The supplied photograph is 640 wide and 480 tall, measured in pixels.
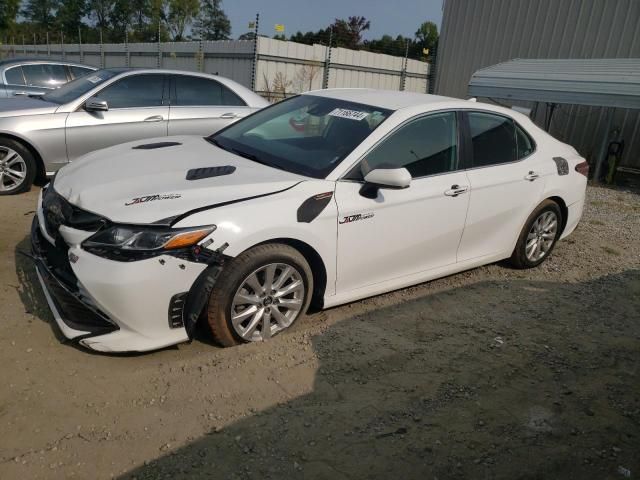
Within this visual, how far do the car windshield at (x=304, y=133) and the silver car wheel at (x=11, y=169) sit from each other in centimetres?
291

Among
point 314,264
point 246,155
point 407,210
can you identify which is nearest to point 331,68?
point 246,155

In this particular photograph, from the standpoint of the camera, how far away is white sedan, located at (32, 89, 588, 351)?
289 cm

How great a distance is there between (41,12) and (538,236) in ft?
212

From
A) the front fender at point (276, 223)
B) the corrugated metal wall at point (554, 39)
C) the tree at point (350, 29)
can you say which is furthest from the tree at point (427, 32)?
the front fender at point (276, 223)

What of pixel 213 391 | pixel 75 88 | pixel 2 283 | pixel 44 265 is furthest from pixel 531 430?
pixel 75 88

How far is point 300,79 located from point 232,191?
13828 millimetres

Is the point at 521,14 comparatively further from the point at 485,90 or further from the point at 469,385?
the point at 469,385

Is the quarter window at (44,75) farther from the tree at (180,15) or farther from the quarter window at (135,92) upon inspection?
the tree at (180,15)

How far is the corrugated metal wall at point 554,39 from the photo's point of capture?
1209 cm

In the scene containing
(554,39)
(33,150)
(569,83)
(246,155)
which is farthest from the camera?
(554,39)

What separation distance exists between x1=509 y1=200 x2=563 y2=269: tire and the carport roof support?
18.0ft

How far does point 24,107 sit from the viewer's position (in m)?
6.04

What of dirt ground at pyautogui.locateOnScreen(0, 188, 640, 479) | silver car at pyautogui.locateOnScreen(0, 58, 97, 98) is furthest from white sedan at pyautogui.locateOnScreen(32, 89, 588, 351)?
silver car at pyautogui.locateOnScreen(0, 58, 97, 98)

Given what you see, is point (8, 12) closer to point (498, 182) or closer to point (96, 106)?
point (96, 106)
